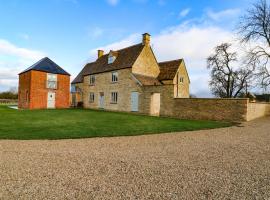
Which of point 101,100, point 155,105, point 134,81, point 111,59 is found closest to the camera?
point 155,105

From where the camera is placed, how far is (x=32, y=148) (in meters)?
6.80

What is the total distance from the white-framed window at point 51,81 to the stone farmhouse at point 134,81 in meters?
4.73

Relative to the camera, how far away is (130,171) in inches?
188

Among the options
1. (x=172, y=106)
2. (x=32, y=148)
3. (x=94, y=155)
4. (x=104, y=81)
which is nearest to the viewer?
(x=94, y=155)

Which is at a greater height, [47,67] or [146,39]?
[146,39]

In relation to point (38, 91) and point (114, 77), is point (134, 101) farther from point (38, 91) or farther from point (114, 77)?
point (38, 91)

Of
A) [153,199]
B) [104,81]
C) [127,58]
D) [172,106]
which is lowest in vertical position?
[153,199]

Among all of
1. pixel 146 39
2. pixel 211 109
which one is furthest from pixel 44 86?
pixel 211 109

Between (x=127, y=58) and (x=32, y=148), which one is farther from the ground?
(x=127, y=58)

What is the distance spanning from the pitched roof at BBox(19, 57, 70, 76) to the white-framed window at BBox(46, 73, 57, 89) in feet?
1.95

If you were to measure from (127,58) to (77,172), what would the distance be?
22437 mm

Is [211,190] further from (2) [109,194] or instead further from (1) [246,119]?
(1) [246,119]

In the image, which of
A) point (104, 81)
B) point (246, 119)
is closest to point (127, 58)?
point (104, 81)

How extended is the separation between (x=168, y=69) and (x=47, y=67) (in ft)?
58.4
